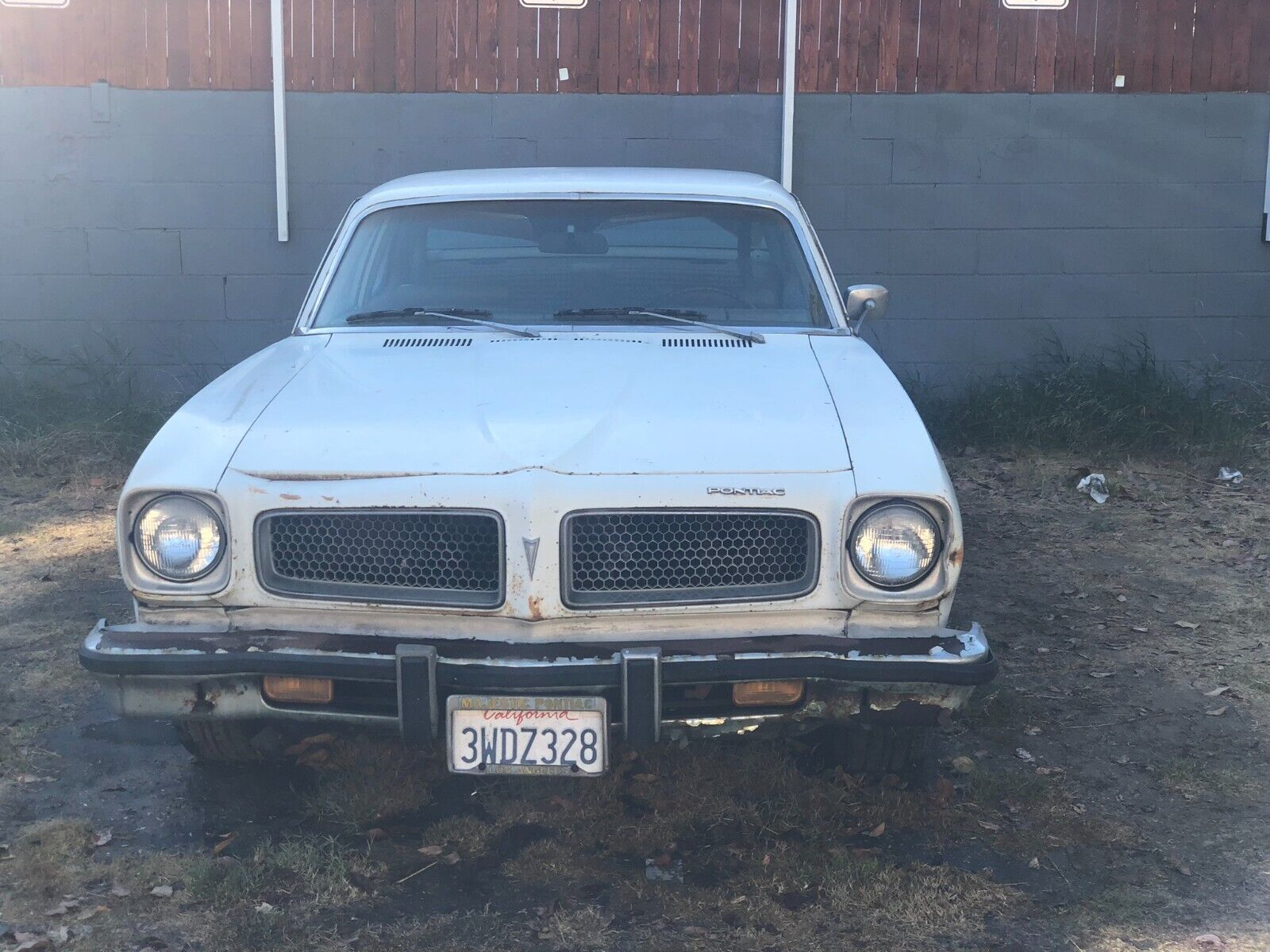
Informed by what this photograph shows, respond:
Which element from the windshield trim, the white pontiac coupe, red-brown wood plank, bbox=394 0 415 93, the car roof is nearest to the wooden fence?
red-brown wood plank, bbox=394 0 415 93

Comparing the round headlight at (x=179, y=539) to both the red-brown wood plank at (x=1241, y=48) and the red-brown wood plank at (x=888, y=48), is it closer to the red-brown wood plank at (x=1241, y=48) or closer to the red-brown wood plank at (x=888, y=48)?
the red-brown wood plank at (x=888, y=48)

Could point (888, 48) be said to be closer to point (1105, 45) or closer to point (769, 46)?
point (769, 46)

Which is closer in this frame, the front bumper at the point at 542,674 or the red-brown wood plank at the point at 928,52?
the front bumper at the point at 542,674

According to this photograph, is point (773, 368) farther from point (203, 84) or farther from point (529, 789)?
point (203, 84)

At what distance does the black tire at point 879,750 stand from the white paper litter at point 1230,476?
12.9ft

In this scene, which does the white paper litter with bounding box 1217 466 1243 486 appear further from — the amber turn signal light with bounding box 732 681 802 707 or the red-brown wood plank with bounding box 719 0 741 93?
the amber turn signal light with bounding box 732 681 802 707

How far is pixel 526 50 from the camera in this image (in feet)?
24.5

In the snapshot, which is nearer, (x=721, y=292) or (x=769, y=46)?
(x=721, y=292)

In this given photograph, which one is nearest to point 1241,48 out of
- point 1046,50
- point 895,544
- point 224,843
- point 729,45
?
point 1046,50

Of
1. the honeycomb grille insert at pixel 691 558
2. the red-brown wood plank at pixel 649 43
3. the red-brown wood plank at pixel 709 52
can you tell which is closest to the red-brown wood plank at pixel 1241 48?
the red-brown wood plank at pixel 709 52

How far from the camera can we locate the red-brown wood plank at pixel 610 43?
7438 millimetres

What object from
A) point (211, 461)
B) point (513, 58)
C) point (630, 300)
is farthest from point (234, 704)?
point (513, 58)

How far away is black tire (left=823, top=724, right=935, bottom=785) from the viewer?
3.36 metres

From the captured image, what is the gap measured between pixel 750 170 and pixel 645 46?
0.94 meters
